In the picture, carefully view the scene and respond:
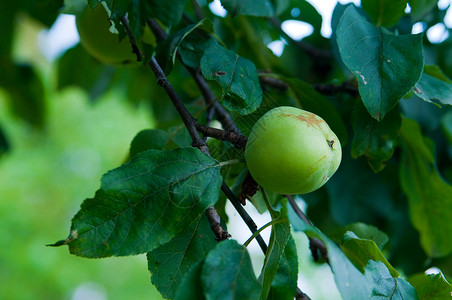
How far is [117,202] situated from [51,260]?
316 cm

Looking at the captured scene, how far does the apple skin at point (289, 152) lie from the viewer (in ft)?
1.81

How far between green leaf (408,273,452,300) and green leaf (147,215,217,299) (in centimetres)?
28

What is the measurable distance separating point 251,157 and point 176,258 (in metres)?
0.18

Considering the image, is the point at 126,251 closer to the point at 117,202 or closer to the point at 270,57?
the point at 117,202

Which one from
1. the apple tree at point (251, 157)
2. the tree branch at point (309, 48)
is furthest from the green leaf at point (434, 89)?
the tree branch at point (309, 48)

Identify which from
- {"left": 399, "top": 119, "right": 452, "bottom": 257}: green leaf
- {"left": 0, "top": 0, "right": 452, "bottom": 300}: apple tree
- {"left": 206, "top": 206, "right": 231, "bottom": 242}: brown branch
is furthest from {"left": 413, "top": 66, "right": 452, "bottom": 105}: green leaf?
{"left": 206, "top": 206, "right": 231, "bottom": 242}: brown branch

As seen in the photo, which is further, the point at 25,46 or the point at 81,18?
the point at 25,46

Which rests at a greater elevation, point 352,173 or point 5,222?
point 352,173

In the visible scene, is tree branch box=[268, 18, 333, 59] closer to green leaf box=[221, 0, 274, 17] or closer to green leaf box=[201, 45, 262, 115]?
green leaf box=[221, 0, 274, 17]

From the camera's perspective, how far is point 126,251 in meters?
0.55

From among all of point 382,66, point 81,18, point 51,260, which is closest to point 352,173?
point 382,66

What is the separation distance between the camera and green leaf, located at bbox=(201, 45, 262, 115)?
60 cm

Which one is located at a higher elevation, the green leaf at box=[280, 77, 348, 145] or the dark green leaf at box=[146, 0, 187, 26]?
the dark green leaf at box=[146, 0, 187, 26]

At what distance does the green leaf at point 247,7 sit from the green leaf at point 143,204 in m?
0.29
